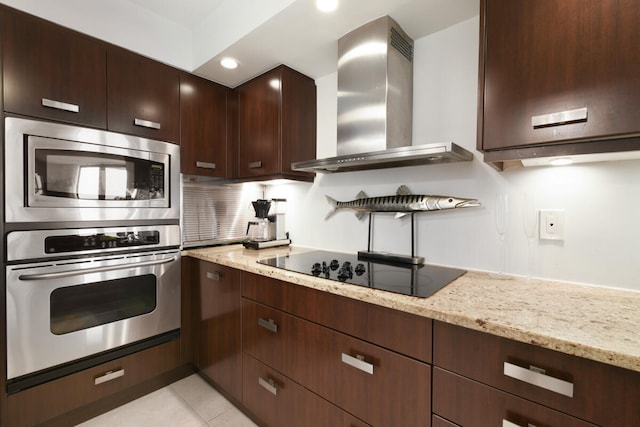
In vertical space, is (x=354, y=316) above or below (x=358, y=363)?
above

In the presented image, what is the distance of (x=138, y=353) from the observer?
5.73 ft

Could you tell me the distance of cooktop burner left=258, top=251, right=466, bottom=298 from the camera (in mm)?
1111

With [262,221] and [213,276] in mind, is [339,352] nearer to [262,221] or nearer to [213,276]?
[213,276]

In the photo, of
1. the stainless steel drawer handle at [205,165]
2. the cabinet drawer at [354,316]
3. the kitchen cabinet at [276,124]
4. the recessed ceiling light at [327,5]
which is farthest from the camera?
the stainless steel drawer handle at [205,165]

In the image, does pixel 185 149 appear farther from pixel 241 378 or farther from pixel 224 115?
pixel 241 378

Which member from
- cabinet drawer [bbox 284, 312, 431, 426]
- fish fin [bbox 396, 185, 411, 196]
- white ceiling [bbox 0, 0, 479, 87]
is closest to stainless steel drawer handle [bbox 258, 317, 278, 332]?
cabinet drawer [bbox 284, 312, 431, 426]

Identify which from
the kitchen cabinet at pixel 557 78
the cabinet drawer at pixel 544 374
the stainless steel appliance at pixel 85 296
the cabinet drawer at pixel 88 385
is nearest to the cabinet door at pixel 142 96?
the stainless steel appliance at pixel 85 296

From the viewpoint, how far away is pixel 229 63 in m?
1.88

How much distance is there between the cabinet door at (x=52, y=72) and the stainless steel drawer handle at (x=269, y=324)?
4.69ft

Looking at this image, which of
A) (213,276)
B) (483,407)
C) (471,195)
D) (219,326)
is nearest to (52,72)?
(213,276)

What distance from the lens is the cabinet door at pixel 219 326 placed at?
164 centimetres

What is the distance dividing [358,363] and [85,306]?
Result: 5.06 feet

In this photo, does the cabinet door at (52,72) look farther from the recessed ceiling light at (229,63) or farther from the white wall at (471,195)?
the white wall at (471,195)

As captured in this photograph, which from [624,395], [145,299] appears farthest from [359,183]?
[145,299]
